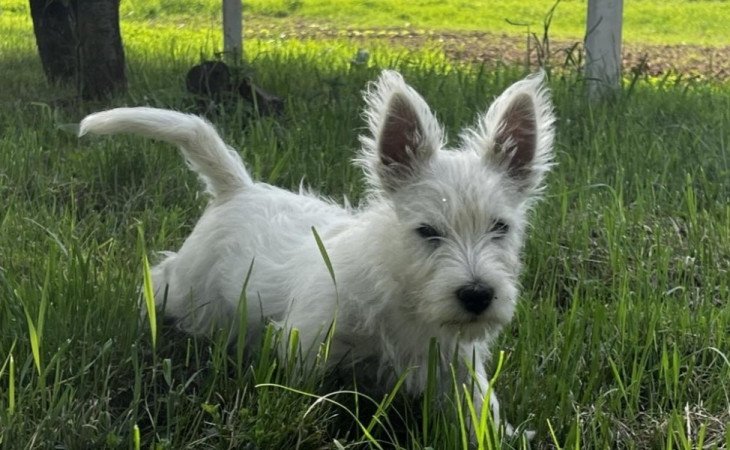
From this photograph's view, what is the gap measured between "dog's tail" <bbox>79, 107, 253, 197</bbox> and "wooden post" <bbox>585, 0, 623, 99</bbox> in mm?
3653

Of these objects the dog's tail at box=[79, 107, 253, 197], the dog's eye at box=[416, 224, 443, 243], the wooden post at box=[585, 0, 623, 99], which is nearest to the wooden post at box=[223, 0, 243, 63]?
the wooden post at box=[585, 0, 623, 99]

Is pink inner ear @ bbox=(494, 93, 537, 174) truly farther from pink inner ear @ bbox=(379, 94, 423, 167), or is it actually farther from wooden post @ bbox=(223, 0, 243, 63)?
wooden post @ bbox=(223, 0, 243, 63)

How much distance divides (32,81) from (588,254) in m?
5.59

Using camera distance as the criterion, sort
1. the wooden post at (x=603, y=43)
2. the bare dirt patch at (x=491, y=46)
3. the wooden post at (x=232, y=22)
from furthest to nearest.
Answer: the bare dirt patch at (x=491, y=46) → the wooden post at (x=232, y=22) → the wooden post at (x=603, y=43)

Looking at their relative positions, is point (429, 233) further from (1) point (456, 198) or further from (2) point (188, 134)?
(2) point (188, 134)

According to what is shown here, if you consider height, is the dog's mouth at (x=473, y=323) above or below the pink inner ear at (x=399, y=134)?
below

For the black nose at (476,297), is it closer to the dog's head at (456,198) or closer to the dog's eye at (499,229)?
the dog's head at (456,198)

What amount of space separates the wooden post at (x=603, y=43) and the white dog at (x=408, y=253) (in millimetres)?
3796

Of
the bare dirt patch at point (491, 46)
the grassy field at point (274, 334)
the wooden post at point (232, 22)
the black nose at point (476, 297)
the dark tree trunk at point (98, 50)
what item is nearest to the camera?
the grassy field at point (274, 334)

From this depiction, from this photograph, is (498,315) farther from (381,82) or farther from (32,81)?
(32,81)

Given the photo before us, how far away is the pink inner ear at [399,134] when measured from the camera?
10.7 ft

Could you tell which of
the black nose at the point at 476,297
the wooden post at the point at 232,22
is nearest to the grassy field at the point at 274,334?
the black nose at the point at 476,297

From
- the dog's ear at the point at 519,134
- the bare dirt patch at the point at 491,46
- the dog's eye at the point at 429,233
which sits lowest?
the bare dirt patch at the point at 491,46

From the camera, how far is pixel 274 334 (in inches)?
126
